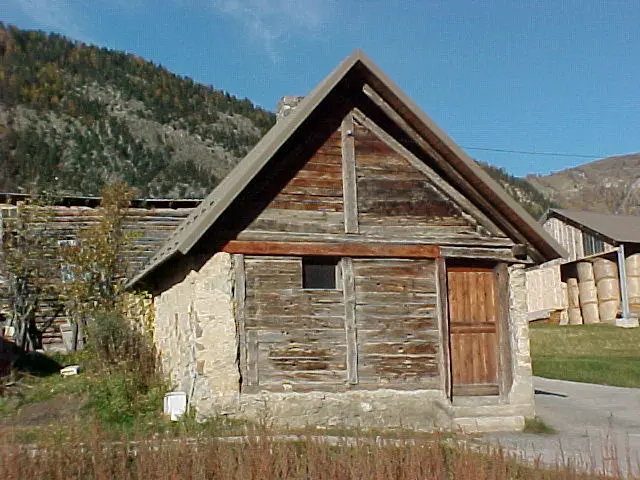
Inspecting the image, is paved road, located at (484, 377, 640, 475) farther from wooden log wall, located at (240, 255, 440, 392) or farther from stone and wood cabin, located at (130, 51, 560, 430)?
wooden log wall, located at (240, 255, 440, 392)

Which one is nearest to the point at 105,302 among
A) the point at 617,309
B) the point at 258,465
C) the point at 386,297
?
the point at 386,297

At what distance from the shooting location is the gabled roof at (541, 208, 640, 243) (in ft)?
114

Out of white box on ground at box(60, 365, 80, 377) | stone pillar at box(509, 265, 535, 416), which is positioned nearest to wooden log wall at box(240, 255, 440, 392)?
stone pillar at box(509, 265, 535, 416)

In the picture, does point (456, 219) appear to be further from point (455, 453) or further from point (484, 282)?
point (455, 453)

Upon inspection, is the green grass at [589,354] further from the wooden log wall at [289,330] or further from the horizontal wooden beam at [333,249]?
the wooden log wall at [289,330]

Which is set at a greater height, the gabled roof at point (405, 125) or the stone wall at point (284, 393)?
the gabled roof at point (405, 125)

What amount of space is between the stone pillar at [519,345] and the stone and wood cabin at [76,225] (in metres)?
13.1

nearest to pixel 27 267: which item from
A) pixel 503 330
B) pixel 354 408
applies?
pixel 354 408

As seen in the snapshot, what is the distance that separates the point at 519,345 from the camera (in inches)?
557

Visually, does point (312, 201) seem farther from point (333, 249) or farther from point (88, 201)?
point (88, 201)

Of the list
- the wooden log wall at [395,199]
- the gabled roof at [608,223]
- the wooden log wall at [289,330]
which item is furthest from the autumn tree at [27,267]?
the gabled roof at [608,223]

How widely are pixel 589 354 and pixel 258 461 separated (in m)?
20.6

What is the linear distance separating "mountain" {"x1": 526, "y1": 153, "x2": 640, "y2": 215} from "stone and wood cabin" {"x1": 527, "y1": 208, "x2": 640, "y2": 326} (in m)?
62.5

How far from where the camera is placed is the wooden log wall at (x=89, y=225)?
25562 millimetres
